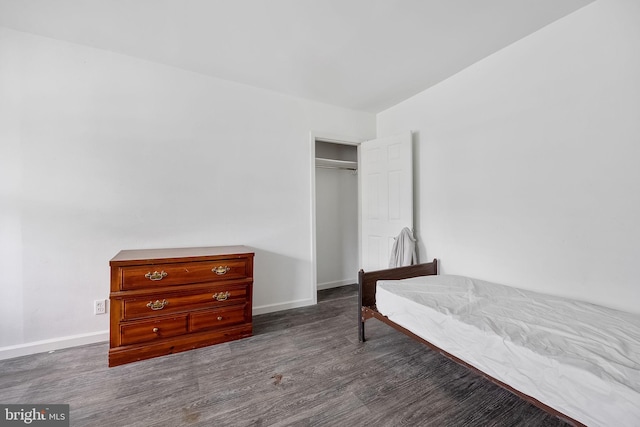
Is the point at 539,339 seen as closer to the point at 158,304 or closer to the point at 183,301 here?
the point at 183,301

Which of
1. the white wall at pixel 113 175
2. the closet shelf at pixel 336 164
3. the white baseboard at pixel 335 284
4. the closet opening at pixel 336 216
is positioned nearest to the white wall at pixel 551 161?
the closet shelf at pixel 336 164

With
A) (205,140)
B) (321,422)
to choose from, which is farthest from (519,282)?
(205,140)

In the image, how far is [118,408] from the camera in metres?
1.49

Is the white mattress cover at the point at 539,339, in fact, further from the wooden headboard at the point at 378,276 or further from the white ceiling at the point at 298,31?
the white ceiling at the point at 298,31

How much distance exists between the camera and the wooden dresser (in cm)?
192

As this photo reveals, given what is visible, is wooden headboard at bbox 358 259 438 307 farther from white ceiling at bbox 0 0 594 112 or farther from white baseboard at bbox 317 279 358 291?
white ceiling at bbox 0 0 594 112

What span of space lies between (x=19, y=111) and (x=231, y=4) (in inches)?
77.0

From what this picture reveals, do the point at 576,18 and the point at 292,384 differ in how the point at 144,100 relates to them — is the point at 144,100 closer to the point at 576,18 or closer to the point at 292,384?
the point at 292,384

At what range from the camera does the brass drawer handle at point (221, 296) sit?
7.32ft

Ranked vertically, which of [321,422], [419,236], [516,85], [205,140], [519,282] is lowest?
[321,422]

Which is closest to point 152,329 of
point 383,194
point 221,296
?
point 221,296

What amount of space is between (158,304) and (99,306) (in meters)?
0.70

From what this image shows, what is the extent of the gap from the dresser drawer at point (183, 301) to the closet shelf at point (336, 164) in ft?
6.80

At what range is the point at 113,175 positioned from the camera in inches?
89.6
